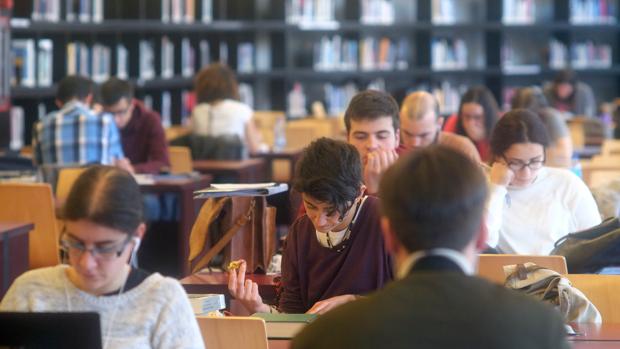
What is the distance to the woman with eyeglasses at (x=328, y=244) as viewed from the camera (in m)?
3.12

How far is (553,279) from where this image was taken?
302 cm

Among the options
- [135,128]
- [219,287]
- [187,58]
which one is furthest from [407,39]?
[219,287]

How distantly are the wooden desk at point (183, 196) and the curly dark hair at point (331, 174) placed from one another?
10.1 feet

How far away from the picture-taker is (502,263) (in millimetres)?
3303

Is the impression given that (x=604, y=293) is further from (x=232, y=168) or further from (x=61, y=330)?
(x=232, y=168)

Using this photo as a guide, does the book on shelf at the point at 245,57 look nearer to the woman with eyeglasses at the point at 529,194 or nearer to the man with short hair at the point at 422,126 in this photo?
the man with short hair at the point at 422,126

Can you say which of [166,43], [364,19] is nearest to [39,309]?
[166,43]

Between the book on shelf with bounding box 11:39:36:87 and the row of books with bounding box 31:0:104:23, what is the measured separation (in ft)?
0.79

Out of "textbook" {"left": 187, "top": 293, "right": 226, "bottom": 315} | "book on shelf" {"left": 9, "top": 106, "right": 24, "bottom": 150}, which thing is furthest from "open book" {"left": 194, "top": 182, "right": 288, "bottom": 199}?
"book on shelf" {"left": 9, "top": 106, "right": 24, "bottom": 150}

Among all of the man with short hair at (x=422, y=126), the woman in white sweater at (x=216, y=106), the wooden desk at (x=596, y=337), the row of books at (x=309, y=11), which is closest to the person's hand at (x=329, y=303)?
Answer: the wooden desk at (x=596, y=337)

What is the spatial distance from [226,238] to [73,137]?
2403mm

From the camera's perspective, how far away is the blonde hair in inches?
206

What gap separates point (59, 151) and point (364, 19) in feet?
20.2

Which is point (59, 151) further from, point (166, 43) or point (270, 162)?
point (166, 43)
